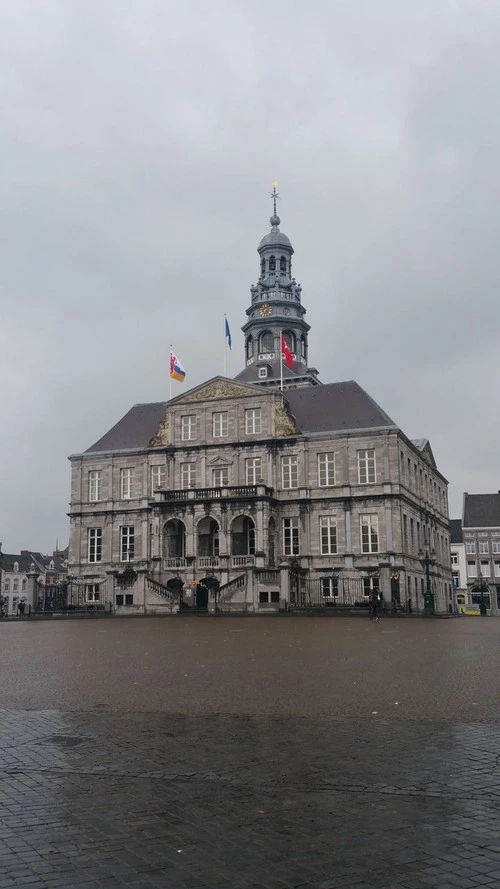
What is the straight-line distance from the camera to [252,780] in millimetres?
7426

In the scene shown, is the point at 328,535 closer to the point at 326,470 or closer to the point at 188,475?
the point at 326,470

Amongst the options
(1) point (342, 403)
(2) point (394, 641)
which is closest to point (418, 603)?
(1) point (342, 403)

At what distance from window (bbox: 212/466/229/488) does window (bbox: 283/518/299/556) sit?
5.58m

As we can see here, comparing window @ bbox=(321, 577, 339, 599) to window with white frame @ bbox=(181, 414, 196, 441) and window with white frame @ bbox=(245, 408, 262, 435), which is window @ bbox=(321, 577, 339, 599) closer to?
window with white frame @ bbox=(245, 408, 262, 435)

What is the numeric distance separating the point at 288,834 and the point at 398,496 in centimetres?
5000

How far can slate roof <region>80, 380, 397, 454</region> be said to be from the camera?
58.8 meters

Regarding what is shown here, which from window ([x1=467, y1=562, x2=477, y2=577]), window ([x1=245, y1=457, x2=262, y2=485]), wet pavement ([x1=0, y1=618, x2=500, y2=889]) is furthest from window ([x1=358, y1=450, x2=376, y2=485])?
window ([x1=467, y1=562, x2=477, y2=577])

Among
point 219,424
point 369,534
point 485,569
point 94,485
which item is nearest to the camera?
point 369,534

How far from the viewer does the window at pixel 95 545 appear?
62.9 m

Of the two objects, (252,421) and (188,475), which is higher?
(252,421)

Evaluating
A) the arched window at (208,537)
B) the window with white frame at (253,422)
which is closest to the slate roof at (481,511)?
the window with white frame at (253,422)

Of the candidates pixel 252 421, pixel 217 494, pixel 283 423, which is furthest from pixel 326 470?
pixel 217 494

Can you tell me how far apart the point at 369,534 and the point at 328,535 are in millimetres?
3007

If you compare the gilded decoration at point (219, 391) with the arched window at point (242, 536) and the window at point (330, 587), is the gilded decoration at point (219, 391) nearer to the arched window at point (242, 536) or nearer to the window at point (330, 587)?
the arched window at point (242, 536)
